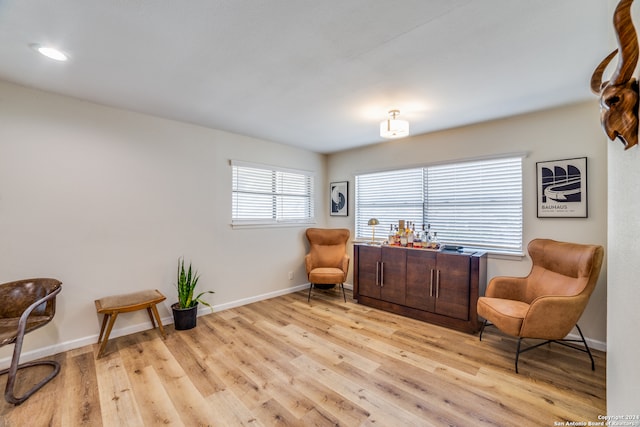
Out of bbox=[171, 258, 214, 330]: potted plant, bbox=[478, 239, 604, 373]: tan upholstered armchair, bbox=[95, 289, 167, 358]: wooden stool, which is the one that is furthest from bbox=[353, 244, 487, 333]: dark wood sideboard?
bbox=[95, 289, 167, 358]: wooden stool

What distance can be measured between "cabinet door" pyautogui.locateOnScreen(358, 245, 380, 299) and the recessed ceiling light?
11.7 feet

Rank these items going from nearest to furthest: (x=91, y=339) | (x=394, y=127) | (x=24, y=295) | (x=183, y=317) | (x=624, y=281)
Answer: (x=624, y=281) < (x=24, y=295) < (x=91, y=339) < (x=394, y=127) < (x=183, y=317)

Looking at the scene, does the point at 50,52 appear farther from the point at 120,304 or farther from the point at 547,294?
the point at 547,294

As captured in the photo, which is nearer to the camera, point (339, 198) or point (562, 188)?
point (562, 188)

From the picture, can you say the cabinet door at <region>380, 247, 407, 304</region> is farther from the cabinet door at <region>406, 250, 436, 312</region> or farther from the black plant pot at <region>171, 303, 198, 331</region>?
the black plant pot at <region>171, 303, 198, 331</region>

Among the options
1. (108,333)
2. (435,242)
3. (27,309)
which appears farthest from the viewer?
(435,242)

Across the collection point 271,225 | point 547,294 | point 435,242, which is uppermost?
point 271,225

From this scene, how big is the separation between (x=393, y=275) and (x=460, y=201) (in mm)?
1326

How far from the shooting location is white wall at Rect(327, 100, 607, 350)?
2.60m

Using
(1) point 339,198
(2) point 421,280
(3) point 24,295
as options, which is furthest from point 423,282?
(3) point 24,295

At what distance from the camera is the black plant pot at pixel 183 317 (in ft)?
9.96

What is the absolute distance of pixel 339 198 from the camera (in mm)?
4887

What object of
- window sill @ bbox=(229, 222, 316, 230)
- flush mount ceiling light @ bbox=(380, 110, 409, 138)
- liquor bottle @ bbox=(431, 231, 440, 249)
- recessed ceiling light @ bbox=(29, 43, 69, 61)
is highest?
recessed ceiling light @ bbox=(29, 43, 69, 61)

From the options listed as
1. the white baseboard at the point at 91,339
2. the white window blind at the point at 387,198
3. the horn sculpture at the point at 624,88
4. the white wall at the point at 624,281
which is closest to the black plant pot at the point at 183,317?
the white baseboard at the point at 91,339
